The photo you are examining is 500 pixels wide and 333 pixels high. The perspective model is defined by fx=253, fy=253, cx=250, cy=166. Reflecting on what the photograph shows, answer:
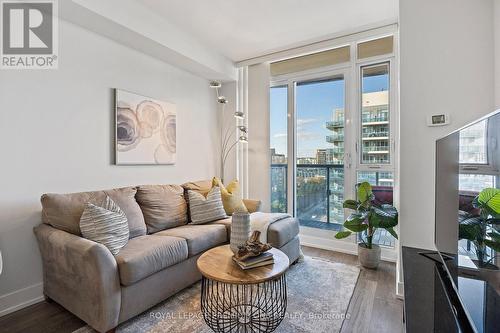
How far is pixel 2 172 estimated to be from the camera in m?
1.93

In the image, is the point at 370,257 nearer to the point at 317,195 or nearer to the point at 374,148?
the point at 317,195

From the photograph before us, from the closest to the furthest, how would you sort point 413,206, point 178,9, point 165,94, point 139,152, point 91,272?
point 91,272, point 413,206, point 178,9, point 139,152, point 165,94

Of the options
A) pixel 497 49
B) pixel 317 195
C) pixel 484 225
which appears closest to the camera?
pixel 484 225

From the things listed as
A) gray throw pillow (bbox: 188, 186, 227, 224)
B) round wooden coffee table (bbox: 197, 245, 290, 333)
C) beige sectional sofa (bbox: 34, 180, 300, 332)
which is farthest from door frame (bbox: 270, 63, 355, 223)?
round wooden coffee table (bbox: 197, 245, 290, 333)

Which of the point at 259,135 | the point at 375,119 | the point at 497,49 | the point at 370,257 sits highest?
the point at 497,49

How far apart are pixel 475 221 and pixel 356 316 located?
4.12ft

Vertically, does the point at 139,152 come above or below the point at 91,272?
above

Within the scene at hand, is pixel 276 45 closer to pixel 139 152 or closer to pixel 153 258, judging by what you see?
pixel 139 152

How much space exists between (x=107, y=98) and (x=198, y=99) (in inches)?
53.1

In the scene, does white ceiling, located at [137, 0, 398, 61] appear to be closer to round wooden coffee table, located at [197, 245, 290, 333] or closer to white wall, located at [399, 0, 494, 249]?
white wall, located at [399, 0, 494, 249]

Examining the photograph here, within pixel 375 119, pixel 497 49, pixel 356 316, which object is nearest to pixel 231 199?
pixel 356 316

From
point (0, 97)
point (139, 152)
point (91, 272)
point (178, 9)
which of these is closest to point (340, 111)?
point (178, 9)

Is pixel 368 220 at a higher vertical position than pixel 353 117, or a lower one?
lower

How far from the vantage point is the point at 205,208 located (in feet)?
9.27
